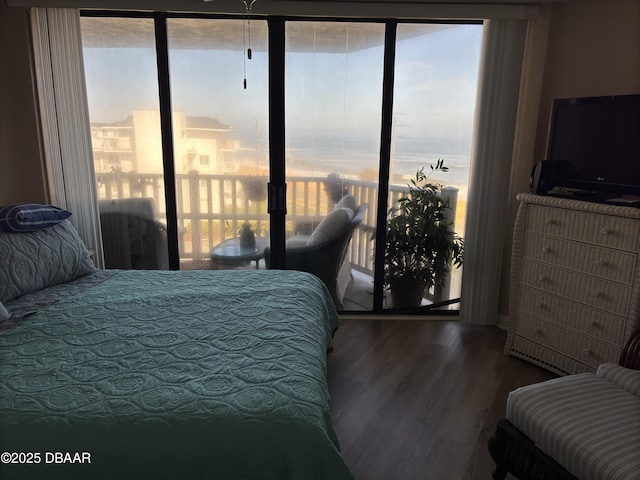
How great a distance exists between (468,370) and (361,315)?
1.10 metres

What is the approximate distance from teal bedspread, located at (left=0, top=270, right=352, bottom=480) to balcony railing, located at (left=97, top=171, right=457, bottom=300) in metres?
1.50

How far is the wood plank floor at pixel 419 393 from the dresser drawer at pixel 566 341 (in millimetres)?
207

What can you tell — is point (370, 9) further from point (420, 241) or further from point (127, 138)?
point (127, 138)

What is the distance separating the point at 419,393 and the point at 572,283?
3.77 ft

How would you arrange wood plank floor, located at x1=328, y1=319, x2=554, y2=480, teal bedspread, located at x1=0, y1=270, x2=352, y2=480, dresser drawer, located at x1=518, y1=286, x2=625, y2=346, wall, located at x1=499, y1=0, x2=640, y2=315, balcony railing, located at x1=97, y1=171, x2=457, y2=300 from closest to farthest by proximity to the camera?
teal bedspread, located at x1=0, y1=270, x2=352, y2=480 < wood plank floor, located at x1=328, y1=319, x2=554, y2=480 < dresser drawer, located at x1=518, y1=286, x2=625, y2=346 < wall, located at x1=499, y1=0, x2=640, y2=315 < balcony railing, located at x1=97, y1=171, x2=457, y2=300

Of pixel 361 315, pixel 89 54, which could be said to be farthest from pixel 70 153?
pixel 361 315

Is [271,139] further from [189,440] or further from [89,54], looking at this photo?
[189,440]

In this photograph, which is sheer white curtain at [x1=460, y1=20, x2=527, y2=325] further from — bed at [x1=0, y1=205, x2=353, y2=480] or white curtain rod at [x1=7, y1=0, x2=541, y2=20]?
bed at [x1=0, y1=205, x2=353, y2=480]

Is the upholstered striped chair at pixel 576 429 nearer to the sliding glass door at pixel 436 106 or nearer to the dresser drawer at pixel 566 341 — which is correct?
the dresser drawer at pixel 566 341

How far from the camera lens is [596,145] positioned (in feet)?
8.57

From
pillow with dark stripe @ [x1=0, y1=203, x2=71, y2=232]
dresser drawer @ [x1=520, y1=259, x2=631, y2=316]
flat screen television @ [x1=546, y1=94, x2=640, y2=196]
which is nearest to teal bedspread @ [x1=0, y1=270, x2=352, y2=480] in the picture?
pillow with dark stripe @ [x1=0, y1=203, x2=71, y2=232]

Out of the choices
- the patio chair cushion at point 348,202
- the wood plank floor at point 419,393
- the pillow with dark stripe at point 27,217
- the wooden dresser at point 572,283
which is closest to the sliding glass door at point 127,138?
the pillow with dark stripe at point 27,217

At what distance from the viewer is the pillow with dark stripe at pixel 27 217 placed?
94.4 inches

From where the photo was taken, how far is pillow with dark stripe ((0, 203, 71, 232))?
7.87 ft
